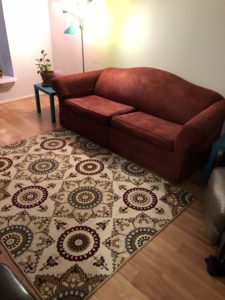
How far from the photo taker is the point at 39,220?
5.99 ft

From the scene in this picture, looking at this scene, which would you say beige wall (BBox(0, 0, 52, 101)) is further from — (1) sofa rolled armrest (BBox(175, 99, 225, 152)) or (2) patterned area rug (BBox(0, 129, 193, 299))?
(1) sofa rolled armrest (BBox(175, 99, 225, 152))

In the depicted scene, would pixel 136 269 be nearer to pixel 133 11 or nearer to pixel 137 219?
pixel 137 219

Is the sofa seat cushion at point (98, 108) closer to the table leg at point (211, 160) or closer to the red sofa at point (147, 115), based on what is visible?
the red sofa at point (147, 115)

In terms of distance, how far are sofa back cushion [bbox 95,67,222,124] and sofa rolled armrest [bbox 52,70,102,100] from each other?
86 millimetres

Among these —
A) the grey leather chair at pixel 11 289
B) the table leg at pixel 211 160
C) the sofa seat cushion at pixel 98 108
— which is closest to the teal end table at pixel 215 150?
the table leg at pixel 211 160

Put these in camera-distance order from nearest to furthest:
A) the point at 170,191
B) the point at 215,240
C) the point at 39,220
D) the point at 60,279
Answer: the point at 60,279 < the point at 215,240 < the point at 39,220 < the point at 170,191

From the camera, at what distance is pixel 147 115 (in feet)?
8.81

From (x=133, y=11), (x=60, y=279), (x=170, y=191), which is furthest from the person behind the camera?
(x=133, y=11)

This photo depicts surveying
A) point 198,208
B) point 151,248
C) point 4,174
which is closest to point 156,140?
point 198,208

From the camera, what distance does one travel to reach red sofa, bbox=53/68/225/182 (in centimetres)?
212

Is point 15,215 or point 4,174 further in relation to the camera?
point 4,174

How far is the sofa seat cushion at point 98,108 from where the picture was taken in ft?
8.60

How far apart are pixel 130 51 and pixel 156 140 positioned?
5.06 ft

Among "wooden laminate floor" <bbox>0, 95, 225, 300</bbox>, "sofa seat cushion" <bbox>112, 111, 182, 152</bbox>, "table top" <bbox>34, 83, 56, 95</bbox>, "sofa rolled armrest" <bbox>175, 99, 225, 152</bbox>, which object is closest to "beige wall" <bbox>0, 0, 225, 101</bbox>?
"sofa rolled armrest" <bbox>175, 99, 225, 152</bbox>
